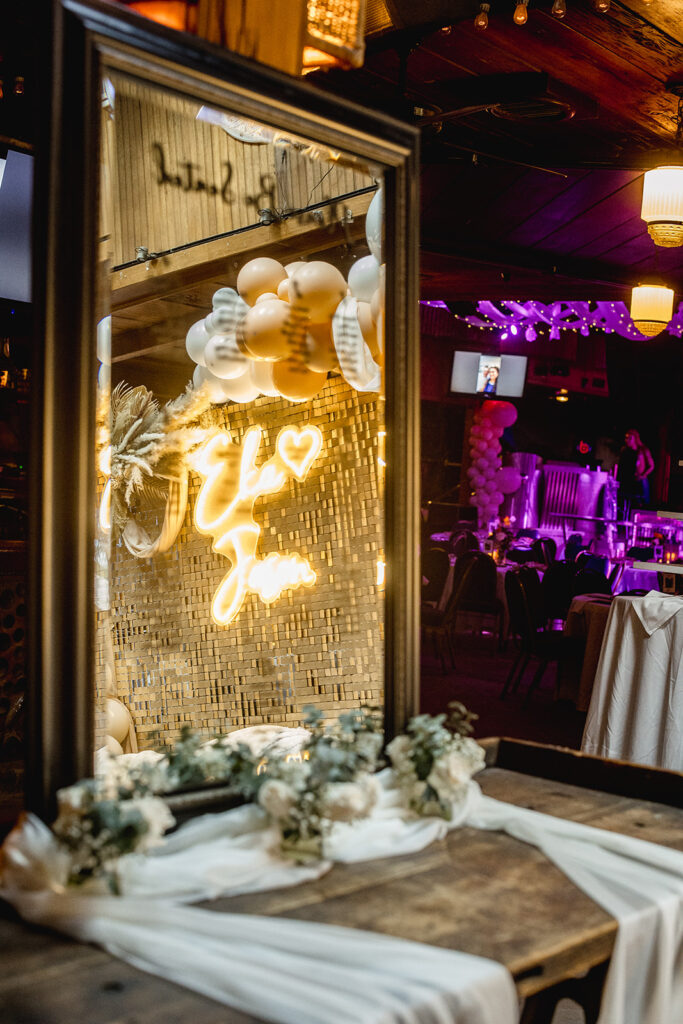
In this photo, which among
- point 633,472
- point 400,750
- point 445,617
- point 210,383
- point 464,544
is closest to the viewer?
point 400,750

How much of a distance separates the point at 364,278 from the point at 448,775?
3.83 ft

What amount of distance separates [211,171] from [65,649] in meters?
1.70

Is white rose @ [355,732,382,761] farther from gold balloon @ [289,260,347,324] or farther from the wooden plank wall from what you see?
the wooden plank wall

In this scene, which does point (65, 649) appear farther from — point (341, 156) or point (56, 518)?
point (341, 156)

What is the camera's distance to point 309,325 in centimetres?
213

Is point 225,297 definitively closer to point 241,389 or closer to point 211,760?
point 241,389

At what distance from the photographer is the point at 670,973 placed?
1328 millimetres

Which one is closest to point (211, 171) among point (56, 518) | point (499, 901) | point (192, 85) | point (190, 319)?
point (190, 319)

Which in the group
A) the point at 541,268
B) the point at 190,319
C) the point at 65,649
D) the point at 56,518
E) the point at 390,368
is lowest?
the point at 65,649

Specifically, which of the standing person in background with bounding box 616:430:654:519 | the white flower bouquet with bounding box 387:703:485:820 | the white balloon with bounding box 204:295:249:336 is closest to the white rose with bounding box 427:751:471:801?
the white flower bouquet with bounding box 387:703:485:820

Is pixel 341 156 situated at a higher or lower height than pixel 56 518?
higher

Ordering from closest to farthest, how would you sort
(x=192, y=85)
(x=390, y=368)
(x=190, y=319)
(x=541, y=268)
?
(x=192, y=85), (x=390, y=368), (x=190, y=319), (x=541, y=268)

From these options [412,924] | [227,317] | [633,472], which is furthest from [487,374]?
[412,924]

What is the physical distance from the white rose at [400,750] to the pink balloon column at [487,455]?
34.5 feet
